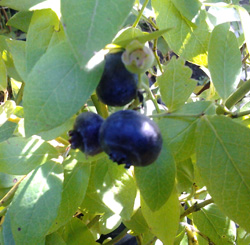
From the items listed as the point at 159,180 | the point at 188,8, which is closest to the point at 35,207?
the point at 159,180

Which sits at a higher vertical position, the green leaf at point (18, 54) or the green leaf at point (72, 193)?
the green leaf at point (18, 54)

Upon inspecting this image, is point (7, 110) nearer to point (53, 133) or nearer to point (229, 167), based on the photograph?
point (53, 133)

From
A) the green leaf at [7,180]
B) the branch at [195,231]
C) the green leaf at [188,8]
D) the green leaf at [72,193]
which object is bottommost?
the branch at [195,231]

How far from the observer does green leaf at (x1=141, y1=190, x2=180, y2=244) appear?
0.78 meters

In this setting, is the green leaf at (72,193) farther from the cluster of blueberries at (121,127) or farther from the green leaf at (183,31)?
the green leaf at (183,31)

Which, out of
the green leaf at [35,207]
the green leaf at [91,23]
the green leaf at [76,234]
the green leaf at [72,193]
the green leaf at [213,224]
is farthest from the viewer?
the green leaf at [213,224]

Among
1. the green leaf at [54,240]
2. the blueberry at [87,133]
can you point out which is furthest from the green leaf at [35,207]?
the green leaf at [54,240]

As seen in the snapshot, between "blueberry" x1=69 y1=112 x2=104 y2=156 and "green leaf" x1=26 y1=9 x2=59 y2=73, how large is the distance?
17cm

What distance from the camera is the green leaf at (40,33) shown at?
67 centimetres

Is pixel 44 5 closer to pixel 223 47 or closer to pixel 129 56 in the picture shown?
pixel 129 56

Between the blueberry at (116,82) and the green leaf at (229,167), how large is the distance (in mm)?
213

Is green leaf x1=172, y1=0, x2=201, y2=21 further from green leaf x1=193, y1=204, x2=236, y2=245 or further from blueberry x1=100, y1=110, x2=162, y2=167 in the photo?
green leaf x1=193, y1=204, x2=236, y2=245

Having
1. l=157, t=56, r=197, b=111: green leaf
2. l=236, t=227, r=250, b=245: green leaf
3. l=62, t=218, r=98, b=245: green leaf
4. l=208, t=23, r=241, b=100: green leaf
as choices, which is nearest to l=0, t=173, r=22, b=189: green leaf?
l=62, t=218, r=98, b=245: green leaf

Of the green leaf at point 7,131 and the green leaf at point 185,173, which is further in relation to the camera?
the green leaf at point 7,131
